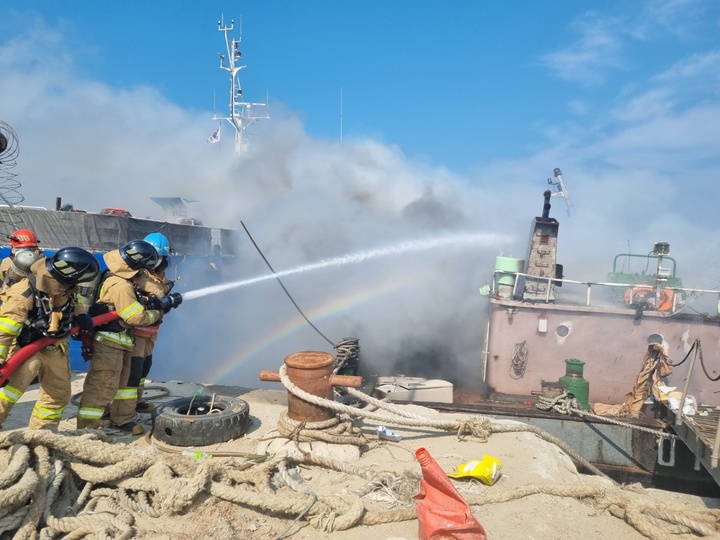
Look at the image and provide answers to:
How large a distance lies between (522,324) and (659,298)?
9.34ft

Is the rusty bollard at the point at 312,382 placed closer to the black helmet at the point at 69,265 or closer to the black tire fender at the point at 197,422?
the black tire fender at the point at 197,422

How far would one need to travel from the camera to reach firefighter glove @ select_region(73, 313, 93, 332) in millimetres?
4598

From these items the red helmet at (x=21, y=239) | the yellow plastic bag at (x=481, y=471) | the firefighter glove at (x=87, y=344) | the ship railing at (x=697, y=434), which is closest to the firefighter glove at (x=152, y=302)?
the firefighter glove at (x=87, y=344)

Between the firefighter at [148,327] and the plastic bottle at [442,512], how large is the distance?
12.3ft

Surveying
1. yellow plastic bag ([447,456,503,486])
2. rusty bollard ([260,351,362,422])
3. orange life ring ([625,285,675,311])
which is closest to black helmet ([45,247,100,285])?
rusty bollard ([260,351,362,422])

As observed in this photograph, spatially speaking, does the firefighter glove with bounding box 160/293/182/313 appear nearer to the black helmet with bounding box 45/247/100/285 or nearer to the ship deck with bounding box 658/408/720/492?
the black helmet with bounding box 45/247/100/285

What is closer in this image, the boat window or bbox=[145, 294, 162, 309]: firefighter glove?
bbox=[145, 294, 162, 309]: firefighter glove

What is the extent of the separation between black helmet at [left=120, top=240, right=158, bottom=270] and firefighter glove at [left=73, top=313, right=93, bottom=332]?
77cm

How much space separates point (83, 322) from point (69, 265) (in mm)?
697

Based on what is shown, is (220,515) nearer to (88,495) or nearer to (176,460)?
(176,460)

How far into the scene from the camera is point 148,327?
5578 mm

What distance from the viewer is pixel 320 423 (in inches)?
190

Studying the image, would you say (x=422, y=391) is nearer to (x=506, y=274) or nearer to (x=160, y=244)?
(x=506, y=274)

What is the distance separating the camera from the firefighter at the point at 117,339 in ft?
16.0
